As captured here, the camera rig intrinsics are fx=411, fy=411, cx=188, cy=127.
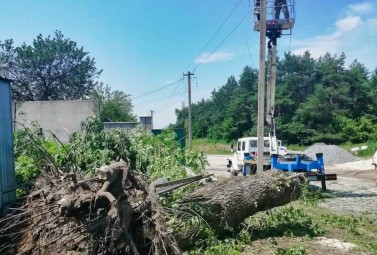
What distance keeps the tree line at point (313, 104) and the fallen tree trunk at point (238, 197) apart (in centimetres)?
4576

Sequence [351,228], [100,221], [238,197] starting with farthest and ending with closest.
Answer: [351,228]
[238,197]
[100,221]

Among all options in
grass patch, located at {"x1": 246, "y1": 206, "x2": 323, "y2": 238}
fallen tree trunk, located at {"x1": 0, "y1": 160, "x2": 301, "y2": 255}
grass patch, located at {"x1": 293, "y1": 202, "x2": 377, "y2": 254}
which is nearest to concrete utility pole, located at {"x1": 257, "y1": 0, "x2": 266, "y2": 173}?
grass patch, located at {"x1": 293, "y1": 202, "x2": 377, "y2": 254}

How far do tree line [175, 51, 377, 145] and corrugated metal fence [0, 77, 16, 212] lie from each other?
4837 cm

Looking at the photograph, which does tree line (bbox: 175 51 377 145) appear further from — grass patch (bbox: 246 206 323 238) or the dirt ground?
grass patch (bbox: 246 206 323 238)

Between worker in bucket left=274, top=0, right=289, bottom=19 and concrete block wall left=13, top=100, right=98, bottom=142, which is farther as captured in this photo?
concrete block wall left=13, top=100, right=98, bottom=142

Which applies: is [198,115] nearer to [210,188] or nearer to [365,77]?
[365,77]

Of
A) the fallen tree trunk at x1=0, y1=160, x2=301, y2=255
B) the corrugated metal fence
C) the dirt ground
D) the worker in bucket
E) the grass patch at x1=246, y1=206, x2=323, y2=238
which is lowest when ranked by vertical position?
the dirt ground

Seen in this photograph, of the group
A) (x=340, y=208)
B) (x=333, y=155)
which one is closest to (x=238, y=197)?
(x=340, y=208)

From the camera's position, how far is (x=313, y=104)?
56344mm

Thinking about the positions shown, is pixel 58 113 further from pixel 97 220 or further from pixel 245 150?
pixel 97 220

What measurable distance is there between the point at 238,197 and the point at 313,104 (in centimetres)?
5186

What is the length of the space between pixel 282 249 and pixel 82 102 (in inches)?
755

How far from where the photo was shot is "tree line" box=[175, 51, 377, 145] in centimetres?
5322

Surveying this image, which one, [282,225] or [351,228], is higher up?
[282,225]
